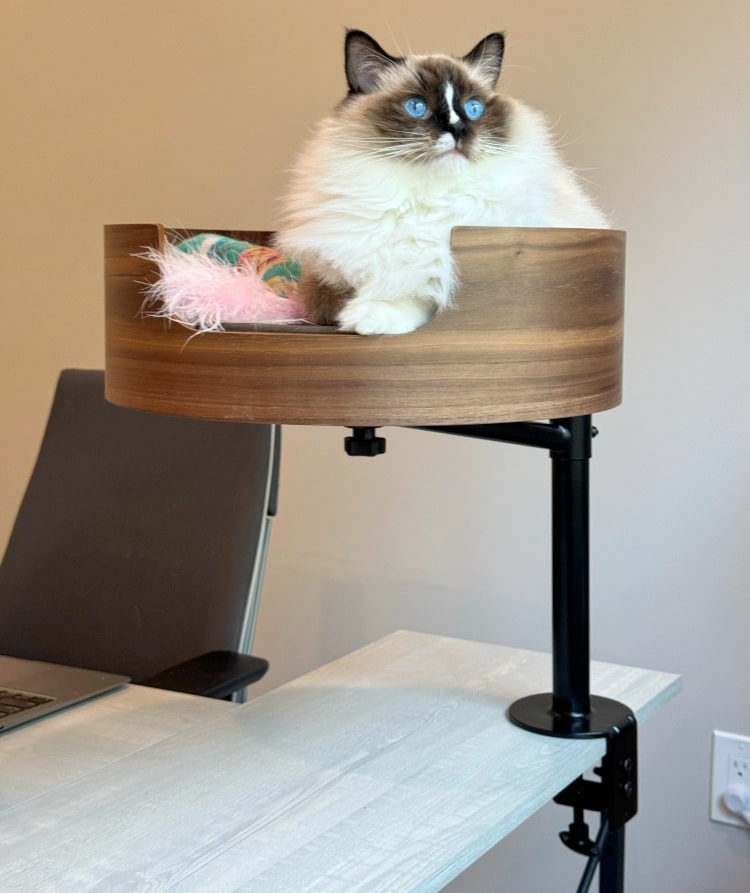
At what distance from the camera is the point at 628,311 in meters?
1.69

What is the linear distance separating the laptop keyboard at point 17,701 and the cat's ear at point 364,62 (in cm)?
70

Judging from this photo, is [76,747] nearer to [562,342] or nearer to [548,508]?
[562,342]

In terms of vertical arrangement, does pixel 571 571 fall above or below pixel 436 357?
below

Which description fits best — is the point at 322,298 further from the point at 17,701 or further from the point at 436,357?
the point at 17,701

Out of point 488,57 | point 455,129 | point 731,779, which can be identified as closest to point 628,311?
point 731,779

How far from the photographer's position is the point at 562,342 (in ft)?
2.63

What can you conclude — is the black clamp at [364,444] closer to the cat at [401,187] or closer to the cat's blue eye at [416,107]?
the cat at [401,187]

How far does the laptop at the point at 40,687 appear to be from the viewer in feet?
3.58

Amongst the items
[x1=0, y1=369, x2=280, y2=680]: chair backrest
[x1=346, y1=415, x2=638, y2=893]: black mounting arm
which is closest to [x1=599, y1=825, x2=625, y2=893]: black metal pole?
[x1=346, y1=415, x2=638, y2=893]: black mounting arm

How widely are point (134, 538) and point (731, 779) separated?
3.26 ft

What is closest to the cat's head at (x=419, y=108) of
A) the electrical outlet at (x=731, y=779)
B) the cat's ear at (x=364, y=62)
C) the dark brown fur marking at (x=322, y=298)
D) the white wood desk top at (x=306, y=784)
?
the cat's ear at (x=364, y=62)

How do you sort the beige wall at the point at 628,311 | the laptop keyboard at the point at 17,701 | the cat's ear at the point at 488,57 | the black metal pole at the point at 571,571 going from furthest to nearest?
the beige wall at the point at 628,311 → the laptop keyboard at the point at 17,701 → the black metal pole at the point at 571,571 → the cat's ear at the point at 488,57

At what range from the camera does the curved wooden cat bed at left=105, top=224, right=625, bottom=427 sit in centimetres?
75

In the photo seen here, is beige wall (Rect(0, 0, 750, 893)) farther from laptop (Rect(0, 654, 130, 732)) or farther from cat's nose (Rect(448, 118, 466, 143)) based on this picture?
cat's nose (Rect(448, 118, 466, 143))
